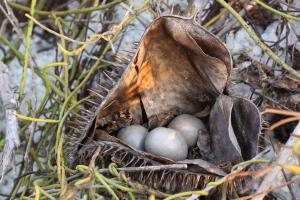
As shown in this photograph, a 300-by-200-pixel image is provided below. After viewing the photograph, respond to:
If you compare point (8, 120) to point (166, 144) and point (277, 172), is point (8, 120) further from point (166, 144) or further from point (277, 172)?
point (277, 172)

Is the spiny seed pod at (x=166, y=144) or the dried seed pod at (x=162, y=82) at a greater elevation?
the dried seed pod at (x=162, y=82)

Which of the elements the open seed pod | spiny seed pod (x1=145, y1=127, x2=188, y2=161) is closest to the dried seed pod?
the open seed pod

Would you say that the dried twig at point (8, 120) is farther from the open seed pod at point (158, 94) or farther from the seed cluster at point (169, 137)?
the seed cluster at point (169, 137)

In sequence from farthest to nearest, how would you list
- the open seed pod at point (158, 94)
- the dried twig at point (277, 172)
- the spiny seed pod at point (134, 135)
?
the spiny seed pod at point (134, 135) < the open seed pod at point (158, 94) < the dried twig at point (277, 172)

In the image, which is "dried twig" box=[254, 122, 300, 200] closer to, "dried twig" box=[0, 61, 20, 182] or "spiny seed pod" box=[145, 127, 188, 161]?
"spiny seed pod" box=[145, 127, 188, 161]

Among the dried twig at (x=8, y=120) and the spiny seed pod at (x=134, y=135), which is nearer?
the dried twig at (x=8, y=120)

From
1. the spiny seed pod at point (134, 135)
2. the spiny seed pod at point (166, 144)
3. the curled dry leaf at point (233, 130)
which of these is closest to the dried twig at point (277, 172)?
the curled dry leaf at point (233, 130)
